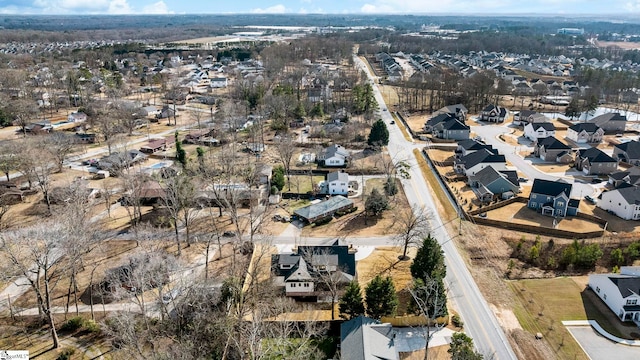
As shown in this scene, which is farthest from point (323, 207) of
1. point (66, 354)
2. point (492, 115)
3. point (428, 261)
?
point (492, 115)

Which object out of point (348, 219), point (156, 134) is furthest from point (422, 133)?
point (156, 134)

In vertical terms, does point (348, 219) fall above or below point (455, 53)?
below

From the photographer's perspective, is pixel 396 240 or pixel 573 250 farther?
pixel 396 240

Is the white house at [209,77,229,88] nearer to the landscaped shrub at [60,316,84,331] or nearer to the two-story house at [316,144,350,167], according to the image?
the two-story house at [316,144,350,167]

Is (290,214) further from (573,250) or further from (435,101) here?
(435,101)

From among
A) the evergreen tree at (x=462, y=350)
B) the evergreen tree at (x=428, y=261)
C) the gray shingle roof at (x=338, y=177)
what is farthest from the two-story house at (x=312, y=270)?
the gray shingle roof at (x=338, y=177)

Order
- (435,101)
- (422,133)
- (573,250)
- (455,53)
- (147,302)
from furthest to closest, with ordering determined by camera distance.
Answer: (455,53), (435,101), (422,133), (573,250), (147,302)
